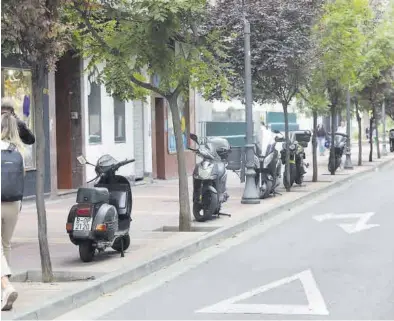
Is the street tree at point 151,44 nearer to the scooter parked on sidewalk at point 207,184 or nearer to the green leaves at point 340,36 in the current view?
the scooter parked on sidewalk at point 207,184

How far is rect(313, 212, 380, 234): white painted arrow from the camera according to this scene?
13602 millimetres

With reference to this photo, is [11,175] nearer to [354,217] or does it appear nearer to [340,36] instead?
[354,217]

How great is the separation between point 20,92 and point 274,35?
6.25 meters

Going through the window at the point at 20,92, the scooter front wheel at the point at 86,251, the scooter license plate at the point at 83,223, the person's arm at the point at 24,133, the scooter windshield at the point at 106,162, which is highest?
the window at the point at 20,92

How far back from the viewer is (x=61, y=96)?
20.7 meters

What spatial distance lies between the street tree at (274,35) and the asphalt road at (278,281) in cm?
584

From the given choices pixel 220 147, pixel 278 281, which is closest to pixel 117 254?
pixel 278 281

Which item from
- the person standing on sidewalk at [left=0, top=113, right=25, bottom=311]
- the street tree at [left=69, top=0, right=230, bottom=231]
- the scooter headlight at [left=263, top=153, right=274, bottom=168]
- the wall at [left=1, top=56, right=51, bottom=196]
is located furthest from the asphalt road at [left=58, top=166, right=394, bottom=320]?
Result: the wall at [left=1, top=56, right=51, bottom=196]

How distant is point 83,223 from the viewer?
31.8ft

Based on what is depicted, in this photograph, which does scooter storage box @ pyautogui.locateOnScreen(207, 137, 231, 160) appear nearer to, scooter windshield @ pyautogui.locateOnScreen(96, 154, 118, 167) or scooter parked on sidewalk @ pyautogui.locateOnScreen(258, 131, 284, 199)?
scooter parked on sidewalk @ pyautogui.locateOnScreen(258, 131, 284, 199)

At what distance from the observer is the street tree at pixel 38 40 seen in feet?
26.6

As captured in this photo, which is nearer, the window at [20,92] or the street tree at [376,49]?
the window at [20,92]

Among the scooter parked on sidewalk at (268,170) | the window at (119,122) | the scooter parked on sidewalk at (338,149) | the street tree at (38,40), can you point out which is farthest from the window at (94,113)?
the street tree at (38,40)

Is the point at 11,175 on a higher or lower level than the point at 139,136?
lower
